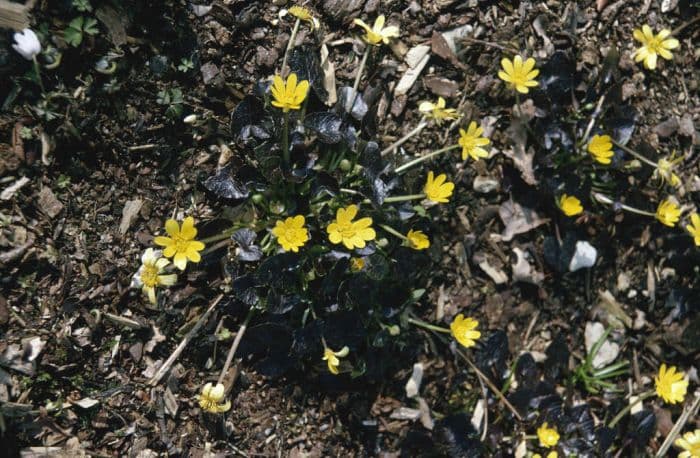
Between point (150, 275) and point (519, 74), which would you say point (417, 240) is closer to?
point (519, 74)

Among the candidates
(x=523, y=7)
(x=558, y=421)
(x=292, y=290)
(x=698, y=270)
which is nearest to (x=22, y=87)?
(x=292, y=290)

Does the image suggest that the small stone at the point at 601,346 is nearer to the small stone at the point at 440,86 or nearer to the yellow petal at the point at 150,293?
the small stone at the point at 440,86

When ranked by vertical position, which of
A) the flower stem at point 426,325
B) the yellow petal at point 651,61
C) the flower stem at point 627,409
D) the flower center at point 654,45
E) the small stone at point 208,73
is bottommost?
the flower stem at point 627,409

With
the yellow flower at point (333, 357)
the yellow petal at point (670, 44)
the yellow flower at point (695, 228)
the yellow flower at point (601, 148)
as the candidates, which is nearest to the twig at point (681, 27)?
the yellow petal at point (670, 44)

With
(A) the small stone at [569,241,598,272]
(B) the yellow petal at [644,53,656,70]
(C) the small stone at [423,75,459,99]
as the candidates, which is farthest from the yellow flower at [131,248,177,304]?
(B) the yellow petal at [644,53,656,70]

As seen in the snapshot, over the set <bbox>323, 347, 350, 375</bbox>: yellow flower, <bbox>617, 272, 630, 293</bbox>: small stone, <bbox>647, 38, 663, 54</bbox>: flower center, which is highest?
<bbox>647, 38, 663, 54</bbox>: flower center

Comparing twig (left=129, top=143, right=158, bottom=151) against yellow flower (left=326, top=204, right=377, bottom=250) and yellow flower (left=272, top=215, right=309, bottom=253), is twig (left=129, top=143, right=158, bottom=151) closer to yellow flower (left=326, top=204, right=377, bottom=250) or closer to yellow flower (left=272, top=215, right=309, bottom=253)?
yellow flower (left=272, top=215, right=309, bottom=253)
